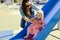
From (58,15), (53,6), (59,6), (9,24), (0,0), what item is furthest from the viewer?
(0,0)

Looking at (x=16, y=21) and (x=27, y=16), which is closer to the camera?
(x=27, y=16)

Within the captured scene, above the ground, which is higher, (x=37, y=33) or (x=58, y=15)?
(x=58, y=15)

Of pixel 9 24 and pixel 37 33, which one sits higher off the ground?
pixel 37 33

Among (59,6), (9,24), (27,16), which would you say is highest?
(59,6)

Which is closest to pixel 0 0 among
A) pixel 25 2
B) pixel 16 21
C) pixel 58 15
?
pixel 16 21

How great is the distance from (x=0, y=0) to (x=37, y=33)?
6.41 meters

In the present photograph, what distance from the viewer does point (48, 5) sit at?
8.20ft

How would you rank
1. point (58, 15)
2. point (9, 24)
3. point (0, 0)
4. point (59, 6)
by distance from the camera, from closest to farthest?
point (58, 15) < point (59, 6) < point (9, 24) < point (0, 0)

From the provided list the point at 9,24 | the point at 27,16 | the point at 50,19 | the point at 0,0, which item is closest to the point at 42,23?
the point at 50,19

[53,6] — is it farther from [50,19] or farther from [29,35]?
[29,35]

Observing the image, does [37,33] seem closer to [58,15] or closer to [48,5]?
[58,15]

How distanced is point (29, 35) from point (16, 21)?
188cm

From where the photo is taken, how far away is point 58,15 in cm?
205

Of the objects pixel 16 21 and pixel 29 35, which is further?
pixel 16 21
